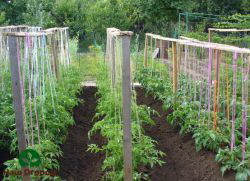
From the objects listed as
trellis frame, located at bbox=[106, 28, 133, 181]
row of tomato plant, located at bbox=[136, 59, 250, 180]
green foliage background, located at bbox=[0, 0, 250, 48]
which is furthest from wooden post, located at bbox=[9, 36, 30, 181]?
green foliage background, located at bbox=[0, 0, 250, 48]

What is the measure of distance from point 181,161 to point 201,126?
60cm

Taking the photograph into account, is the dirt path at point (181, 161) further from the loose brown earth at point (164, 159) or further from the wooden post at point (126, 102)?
the wooden post at point (126, 102)

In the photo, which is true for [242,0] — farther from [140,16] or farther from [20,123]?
[20,123]

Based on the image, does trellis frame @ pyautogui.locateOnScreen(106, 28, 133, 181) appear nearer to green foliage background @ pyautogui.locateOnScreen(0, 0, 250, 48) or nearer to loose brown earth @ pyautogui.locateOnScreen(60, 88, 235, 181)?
loose brown earth @ pyautogui.locateOnScreen(60, 88, 235, 181)

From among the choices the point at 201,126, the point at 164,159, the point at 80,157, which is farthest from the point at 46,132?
the point at 201,126

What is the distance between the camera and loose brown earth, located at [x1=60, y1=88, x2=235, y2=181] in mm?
4219

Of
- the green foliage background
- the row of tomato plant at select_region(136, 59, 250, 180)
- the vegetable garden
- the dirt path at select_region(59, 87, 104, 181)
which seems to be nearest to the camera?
the vegetable garden

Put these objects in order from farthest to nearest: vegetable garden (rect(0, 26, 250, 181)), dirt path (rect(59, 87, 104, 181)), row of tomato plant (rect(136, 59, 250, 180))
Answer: dirt path (rect(59, 87, 104, 181)), row of tomato plant (rect(136, 59, 250, 180)), vegetable garden (rect(0, 26, 250, 181))

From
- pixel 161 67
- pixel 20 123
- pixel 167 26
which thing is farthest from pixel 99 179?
pixel 167 26

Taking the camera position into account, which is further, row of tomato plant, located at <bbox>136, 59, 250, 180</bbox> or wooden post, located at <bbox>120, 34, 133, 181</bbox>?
row of tomato plant, located at <bbox>136, 59, 250, 180</bbox>

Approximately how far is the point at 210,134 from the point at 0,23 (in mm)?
14961

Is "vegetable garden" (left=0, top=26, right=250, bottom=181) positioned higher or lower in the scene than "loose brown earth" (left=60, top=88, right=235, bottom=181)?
higher

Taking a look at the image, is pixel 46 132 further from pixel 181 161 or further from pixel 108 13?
pixel 108 13

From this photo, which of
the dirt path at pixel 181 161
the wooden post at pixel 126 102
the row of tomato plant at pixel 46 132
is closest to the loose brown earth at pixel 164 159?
the dirt path at pixel 181 161
